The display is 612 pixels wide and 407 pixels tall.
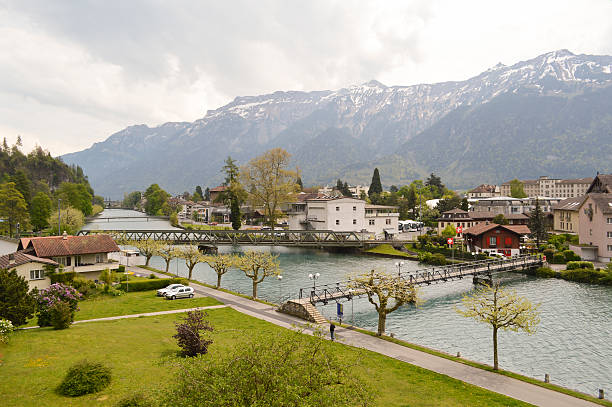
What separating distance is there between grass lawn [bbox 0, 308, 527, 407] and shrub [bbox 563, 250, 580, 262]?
52.5 m

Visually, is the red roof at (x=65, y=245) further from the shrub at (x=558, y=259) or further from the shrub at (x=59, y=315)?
the shrub at (x=558, y=259)

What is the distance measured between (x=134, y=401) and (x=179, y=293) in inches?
1034

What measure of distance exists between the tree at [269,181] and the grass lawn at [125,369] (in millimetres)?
70671

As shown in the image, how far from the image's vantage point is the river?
25812 mm

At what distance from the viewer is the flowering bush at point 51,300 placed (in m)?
25.2

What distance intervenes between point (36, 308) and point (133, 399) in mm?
16343

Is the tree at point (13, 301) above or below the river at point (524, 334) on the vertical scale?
above

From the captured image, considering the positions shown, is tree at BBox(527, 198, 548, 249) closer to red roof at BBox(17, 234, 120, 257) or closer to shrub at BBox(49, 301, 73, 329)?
red roof at BBox(17, 234, 120, 257)

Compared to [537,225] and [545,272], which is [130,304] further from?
[537,225]

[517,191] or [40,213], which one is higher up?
[517,191]

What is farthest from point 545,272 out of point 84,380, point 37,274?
point 37,274

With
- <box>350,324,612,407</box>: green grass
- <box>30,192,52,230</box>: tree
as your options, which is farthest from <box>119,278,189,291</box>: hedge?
<box>30,192,52,230</box>: tree

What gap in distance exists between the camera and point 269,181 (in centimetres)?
9725

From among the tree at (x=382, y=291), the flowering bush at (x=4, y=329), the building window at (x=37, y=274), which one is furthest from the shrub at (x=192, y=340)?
the building window at (x=37, y=274)
